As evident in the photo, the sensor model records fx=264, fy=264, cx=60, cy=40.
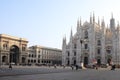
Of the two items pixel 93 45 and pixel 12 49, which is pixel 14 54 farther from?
pixel 93 45

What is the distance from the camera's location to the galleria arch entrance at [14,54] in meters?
99.0

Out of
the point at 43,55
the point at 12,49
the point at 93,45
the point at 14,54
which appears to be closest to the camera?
the point at 93,45

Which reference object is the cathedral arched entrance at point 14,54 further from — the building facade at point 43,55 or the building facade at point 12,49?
the building facade at point 43,55

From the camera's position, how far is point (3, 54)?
92750 mm

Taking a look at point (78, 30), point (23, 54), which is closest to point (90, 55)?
point (78, 30)

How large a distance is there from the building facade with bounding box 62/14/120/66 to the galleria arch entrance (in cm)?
1796

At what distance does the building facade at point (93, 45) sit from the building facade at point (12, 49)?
16.7 metres

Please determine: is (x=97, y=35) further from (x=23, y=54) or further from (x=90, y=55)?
(x=23, y=54)

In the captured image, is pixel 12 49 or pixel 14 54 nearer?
pixel 14 54

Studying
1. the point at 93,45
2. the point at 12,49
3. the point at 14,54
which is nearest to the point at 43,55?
the point at 12,49

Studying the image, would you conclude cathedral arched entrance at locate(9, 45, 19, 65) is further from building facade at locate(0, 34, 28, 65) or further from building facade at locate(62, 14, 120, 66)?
building facade at locate(62, 14, 120, 66)

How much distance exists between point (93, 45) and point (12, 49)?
31.9 m

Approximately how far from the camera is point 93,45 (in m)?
89.4

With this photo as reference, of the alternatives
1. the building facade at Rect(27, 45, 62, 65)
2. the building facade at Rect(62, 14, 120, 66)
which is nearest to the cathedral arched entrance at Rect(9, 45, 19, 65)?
the building facade at Rect(62, 14, 120, 66)
